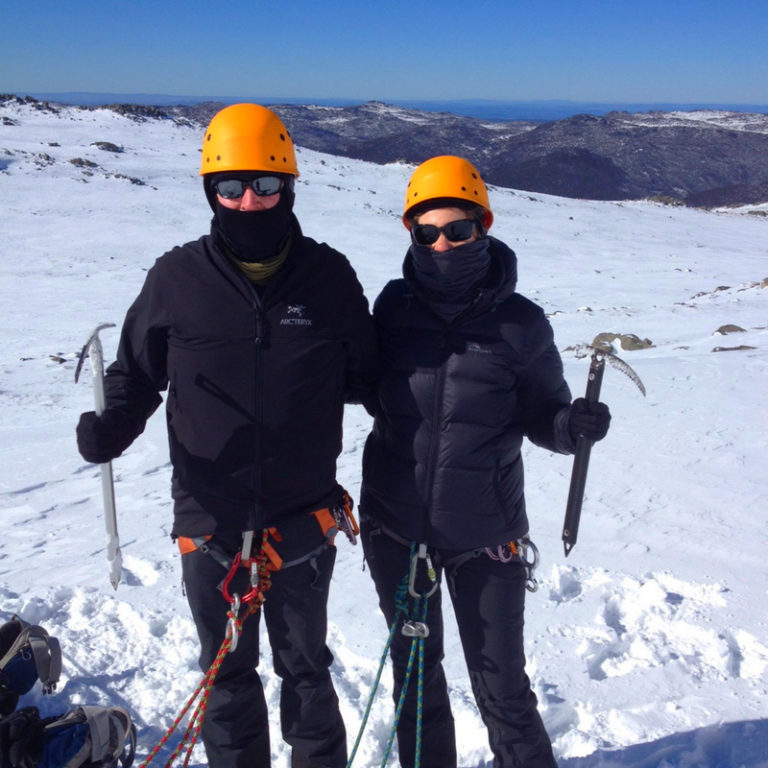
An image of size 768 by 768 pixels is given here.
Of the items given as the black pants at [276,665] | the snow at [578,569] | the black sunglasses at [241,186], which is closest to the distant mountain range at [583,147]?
the snow at [578,569]

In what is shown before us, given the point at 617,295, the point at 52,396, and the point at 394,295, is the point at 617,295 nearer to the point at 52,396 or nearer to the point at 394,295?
the point at 52,396

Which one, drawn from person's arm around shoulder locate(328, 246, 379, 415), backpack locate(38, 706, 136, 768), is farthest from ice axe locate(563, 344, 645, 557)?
backpack locate(38, 706, 136, 768)

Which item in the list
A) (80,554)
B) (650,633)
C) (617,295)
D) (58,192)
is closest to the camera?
(650,633)

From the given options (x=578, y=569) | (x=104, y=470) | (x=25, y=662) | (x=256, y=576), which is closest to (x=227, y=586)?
(x=256, y=576)

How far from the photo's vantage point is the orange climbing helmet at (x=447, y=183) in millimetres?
2273

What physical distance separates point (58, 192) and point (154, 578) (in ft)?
80.5

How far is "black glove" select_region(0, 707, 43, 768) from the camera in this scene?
79.2 inches

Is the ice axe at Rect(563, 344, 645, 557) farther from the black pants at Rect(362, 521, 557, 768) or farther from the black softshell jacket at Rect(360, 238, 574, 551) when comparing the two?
the black pants at Rect(362, 521, 557, 768)

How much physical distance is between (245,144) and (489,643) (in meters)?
1.79

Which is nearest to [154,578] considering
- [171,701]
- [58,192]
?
[171,701]

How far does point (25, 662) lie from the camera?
2.43 m

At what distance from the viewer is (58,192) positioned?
24844 mm

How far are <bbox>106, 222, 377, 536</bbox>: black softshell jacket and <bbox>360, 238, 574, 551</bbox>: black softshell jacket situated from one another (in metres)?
0.16

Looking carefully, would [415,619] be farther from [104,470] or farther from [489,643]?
[104,470]
